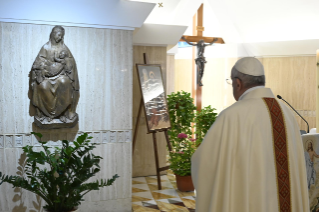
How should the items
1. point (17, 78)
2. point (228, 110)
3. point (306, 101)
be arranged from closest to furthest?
point (228, 110)
point (17, 78)
point (306, 101)

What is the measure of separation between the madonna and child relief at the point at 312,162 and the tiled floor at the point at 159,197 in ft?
5.41

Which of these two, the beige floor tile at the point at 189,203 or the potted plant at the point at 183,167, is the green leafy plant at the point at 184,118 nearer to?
→ the potted plant at the point at 183,167

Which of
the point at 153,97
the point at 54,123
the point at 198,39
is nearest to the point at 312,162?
the point at 153,97

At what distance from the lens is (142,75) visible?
5.78 meters

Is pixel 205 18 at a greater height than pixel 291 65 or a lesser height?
greater

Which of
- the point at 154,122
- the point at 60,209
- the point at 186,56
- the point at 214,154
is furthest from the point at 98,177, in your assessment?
the point at 186,56

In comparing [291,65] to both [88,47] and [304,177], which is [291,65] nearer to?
[88,47]

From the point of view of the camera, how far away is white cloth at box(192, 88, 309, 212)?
2.39 meters

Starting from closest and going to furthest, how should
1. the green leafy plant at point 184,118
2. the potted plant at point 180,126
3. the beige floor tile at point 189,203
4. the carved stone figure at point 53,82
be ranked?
the carved stone figure at point 53,82 < the beige floor tile at point 189,203 < the potted plant at point 180,126 < the green leafy plant at point 184,118

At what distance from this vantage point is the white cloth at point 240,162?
2393mm

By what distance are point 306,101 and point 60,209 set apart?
7035 mm

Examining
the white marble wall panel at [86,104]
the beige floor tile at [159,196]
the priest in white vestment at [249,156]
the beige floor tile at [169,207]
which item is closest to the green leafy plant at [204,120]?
the beige floor tile at [159,196]

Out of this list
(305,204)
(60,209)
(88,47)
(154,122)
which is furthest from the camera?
(154,122)

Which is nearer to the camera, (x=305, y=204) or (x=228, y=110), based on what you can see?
(x=228, y=110)
